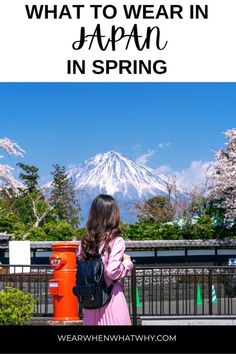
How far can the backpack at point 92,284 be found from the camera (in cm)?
535

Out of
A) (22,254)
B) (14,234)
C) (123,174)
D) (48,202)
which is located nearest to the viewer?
(22,254)

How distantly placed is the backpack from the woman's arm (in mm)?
54

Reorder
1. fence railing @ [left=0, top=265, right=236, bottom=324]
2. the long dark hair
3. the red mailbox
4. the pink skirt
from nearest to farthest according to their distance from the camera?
the long dark hair → the pink skirt → the red mailbox → fence railing @ [left=0, top=265, right=236, bottom=324]

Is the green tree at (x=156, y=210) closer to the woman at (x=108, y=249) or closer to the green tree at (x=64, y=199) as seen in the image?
the green tree at (x=64, y=199)

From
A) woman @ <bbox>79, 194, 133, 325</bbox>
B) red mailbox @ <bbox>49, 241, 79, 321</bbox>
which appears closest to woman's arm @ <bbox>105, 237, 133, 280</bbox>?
woman @ <bbox>79, 194, 133, 325</bbox>

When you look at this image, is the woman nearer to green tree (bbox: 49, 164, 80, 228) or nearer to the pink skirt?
the pink skirt

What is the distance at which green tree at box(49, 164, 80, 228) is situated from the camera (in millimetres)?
30844

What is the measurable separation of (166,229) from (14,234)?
4.70 meters

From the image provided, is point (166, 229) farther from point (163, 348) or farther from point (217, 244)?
point (163, 348)

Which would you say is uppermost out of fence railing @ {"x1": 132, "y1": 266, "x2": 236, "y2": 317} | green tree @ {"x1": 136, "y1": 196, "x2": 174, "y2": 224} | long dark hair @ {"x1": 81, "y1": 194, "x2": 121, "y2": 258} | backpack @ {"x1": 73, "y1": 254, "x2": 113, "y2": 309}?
green tree @ {"x1": 136, "y1": 196, "x2": 174, "y2": 224}

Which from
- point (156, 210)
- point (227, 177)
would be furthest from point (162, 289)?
point (156, 210)

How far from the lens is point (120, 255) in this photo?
5410 millimetres

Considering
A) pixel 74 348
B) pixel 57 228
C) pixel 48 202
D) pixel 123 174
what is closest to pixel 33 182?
pixel 48 202

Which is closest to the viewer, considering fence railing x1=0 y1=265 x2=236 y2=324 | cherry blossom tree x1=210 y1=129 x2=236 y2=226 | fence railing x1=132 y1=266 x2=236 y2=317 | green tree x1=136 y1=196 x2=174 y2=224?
fence railing x1=0 y1=265 x2=236 y2=324
